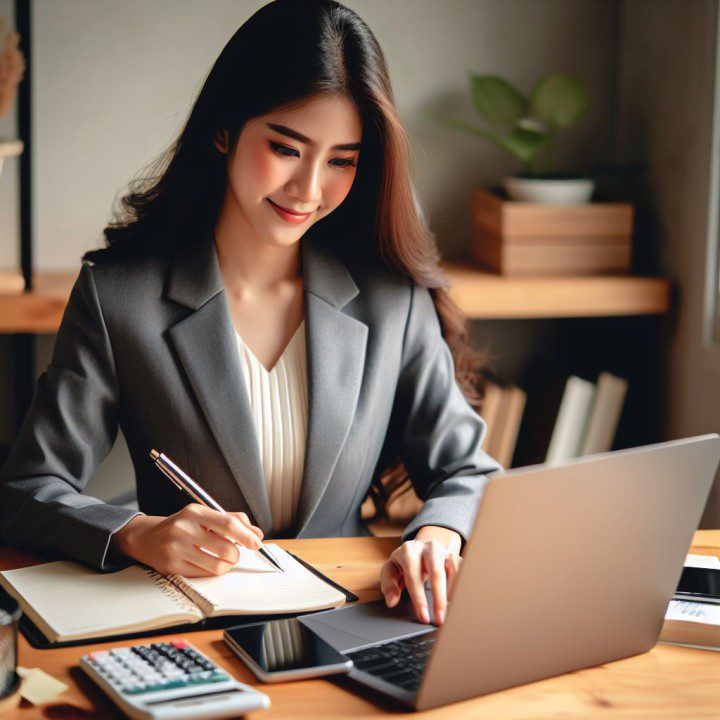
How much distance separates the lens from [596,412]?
2.55 meters

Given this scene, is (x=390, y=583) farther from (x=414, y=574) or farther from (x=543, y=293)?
(x=543, y=293)

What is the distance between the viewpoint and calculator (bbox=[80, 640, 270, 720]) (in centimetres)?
95

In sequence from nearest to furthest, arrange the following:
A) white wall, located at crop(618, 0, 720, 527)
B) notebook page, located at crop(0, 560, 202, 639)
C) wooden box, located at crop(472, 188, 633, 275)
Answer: notebook page, located at crop(0, 560, 202, 639) → white wall, located at crop(618, 0, 720, 527) → wooden box, located at crop(472, 188, 633, 275)

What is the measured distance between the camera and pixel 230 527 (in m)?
1.26

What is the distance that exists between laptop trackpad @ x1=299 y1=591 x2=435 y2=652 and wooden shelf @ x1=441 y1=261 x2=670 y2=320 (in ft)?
4.04

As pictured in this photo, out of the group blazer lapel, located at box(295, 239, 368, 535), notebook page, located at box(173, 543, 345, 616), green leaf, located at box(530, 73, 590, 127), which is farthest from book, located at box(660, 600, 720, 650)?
green leaf, located at box(530, 73, 590, 127)

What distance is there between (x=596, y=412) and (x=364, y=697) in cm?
164

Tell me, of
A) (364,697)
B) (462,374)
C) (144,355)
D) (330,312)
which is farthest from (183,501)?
(364,697)

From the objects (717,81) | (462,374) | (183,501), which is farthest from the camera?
(717,81)

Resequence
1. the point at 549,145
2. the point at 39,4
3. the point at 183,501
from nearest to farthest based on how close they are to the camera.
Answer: the point at 183,501 < the point at 39,4 < the point at 549,145

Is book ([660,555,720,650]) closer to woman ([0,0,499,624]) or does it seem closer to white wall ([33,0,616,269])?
woman ([0,0,499,624])

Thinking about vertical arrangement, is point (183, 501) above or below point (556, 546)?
below

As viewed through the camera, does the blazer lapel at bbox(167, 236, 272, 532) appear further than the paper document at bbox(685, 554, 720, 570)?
Yes

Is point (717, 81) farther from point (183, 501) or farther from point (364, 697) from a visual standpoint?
point (364, 697)
